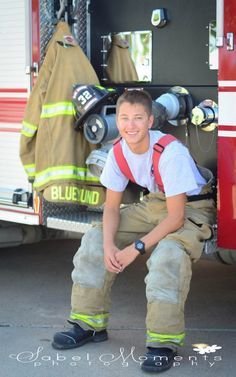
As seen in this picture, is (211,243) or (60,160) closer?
(211,243)

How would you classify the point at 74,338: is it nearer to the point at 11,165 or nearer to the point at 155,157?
the point at 155,157

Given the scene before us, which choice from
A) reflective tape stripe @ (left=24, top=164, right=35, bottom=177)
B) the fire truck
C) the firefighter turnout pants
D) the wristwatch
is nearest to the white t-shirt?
the firefighter turnout pants

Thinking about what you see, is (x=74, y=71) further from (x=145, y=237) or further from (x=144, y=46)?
(x=145, y=237)

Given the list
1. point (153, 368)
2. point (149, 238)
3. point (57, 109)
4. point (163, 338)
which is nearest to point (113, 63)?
point (57, 109)

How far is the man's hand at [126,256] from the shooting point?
12.5 feet

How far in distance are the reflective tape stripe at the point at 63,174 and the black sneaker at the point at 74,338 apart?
1018 millimetres

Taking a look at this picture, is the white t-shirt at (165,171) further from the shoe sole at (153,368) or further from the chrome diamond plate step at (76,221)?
the shoe sole at (153,368)

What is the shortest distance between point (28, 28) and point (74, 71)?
0.42 meters

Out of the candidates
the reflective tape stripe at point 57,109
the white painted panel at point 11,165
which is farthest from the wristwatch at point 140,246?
the white painted panel at point 11,165

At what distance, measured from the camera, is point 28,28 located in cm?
479

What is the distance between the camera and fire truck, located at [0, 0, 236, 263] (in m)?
4.65

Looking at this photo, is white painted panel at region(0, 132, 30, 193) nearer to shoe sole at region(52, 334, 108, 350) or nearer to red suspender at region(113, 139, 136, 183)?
red suspender at region(113, 139, 136, 183)

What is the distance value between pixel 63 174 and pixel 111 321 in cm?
94

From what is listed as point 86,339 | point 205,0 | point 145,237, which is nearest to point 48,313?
point 86,339
